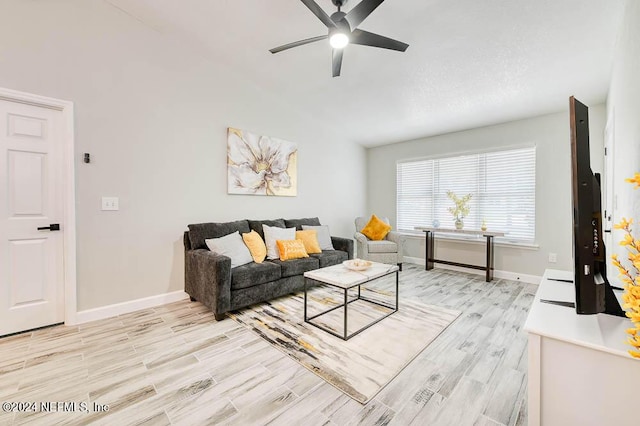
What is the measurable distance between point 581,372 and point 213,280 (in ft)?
8.53

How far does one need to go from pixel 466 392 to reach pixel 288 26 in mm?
3404

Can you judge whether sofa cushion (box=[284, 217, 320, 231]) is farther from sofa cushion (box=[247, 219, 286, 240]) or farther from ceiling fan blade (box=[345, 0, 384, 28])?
ceiling fan blade (box=[345, 0, 384, 28])

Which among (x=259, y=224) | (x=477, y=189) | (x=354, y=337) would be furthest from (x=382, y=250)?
(x=354, y=337)

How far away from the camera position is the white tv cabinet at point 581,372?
0.98 metres

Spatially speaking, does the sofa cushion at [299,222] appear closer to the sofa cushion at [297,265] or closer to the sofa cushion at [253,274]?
the sofa cushion at [297,265]

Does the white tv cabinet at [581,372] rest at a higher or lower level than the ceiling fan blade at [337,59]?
lower

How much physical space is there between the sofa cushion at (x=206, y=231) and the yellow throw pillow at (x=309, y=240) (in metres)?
0.87

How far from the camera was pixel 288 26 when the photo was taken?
2766 mm

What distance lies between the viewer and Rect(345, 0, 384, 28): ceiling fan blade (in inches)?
76.5

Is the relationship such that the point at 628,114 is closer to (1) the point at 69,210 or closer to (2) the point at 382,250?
(2) the point at 382,250

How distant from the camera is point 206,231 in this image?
3199 millimetres

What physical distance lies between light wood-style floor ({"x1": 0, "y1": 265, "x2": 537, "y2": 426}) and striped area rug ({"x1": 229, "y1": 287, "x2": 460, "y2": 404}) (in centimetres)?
8

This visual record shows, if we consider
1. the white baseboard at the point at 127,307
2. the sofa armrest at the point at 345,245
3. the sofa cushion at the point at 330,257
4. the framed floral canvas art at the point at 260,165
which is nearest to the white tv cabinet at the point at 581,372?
the sofa cushion at the point at 330,257

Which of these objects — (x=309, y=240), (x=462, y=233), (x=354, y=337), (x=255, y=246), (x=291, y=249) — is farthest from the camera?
(x=462, y=233)
